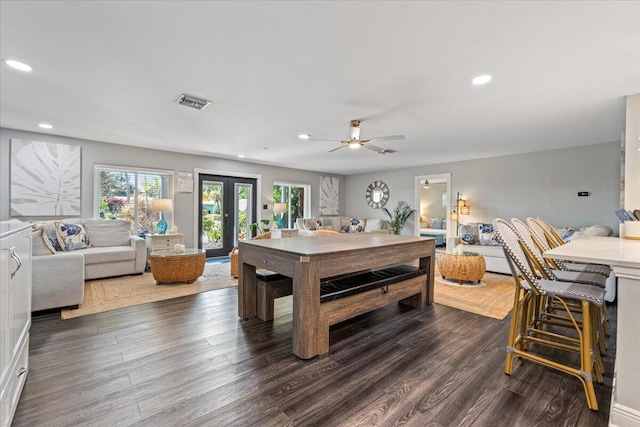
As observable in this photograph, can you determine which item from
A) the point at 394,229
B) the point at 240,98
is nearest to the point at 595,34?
the point at 240,98

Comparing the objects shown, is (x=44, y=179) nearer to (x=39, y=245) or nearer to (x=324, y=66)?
(x=39, y=245)

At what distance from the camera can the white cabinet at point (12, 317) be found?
4.27ft

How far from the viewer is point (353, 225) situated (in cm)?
818

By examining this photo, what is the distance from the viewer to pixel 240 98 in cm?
→ 307

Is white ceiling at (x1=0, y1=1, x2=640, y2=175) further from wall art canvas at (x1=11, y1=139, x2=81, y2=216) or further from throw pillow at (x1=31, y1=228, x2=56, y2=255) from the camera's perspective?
throw pillow at (x1=31, y1=228, x2=56, y2=255)

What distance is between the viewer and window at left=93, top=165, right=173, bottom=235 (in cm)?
517

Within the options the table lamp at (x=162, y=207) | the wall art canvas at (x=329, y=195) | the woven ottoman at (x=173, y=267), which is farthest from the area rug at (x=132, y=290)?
the wall art canvas at (x=329, y=195)

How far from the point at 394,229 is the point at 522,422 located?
636 centimetres

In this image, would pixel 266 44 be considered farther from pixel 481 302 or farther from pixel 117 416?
pixel 481 302

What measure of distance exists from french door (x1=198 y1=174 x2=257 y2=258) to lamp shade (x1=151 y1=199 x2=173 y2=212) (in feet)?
3.02

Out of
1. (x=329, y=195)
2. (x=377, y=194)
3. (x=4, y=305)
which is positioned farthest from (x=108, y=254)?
(x=377, y=194)

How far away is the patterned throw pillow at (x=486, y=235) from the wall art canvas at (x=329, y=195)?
14.6 ft

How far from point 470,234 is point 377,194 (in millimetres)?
3231

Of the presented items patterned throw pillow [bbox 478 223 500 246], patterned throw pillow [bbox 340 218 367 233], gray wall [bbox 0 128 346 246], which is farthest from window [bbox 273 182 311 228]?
patterned throw pillow [bbox 478 223 500 246]
